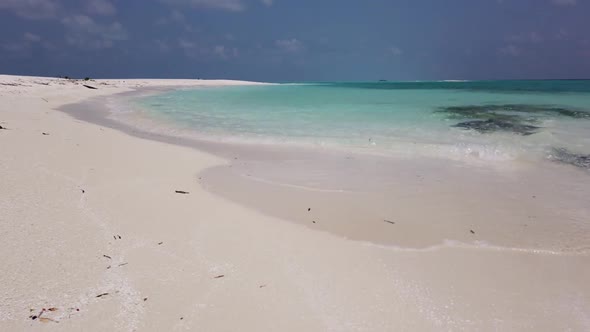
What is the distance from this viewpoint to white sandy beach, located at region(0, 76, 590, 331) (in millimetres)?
2045

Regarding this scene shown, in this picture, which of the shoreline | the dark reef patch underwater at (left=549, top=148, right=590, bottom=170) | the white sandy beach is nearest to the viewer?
the white sandy beach

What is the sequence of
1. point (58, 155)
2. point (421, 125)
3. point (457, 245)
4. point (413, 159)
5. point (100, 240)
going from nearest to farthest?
point (100, 240) → point (457, 245) → point (58, 155) → point (413, 159) → point (421, 125)

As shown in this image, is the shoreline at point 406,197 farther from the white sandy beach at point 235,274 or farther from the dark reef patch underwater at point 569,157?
the dark reef patch underwater at point 569,157

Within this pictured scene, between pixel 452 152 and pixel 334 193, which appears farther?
pixel 452 152

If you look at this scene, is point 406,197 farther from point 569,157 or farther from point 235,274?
point 569,157

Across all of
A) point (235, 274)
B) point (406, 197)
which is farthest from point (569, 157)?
point (235, 274)

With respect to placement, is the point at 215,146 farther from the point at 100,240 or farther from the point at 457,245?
the point at 457,245

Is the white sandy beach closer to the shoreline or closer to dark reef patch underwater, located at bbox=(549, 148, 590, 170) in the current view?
the shoreline

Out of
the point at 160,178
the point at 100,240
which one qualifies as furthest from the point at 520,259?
the point at 160,178

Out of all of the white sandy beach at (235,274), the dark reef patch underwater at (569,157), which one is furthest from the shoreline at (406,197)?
the dark reef patch underwater at (569,157)

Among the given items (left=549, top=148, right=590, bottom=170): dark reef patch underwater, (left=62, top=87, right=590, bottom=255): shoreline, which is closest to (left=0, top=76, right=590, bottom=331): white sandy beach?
(left=62, top=87, right=590, bottom=255): shoreline

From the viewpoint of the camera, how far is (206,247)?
9.38 feet

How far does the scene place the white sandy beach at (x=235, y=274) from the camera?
2.04 metres

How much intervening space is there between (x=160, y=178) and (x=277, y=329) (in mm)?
3353
